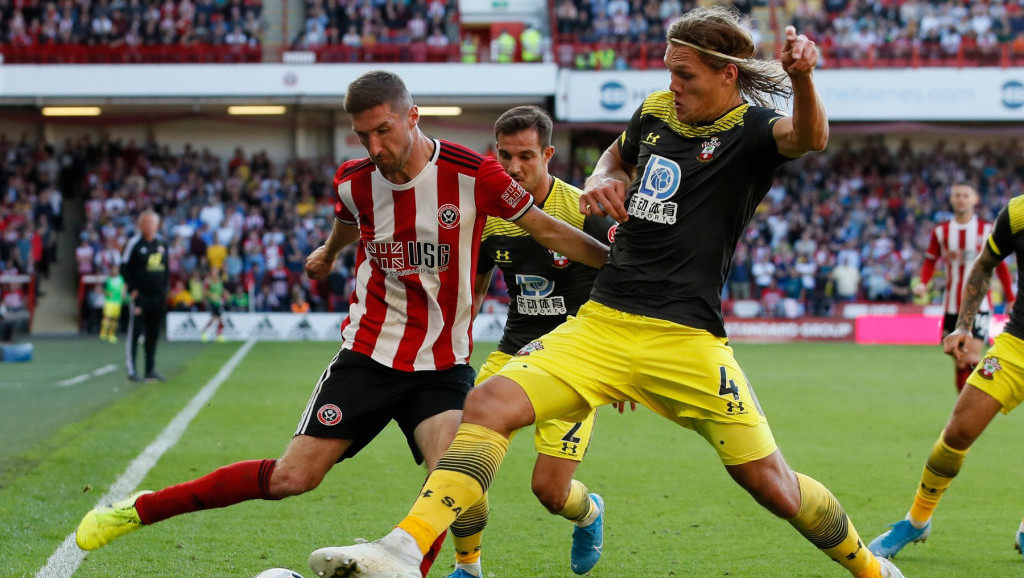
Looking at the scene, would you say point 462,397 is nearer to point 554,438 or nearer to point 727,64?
point 554,438

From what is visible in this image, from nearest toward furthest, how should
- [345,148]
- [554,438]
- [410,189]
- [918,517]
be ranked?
1. [410,189]
2. [554,438]
3. [918,517]
4. [345,148]

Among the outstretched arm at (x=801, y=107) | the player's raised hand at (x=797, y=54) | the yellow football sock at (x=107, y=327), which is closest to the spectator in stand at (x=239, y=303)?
the yellow football sock at (x=107, y=327)

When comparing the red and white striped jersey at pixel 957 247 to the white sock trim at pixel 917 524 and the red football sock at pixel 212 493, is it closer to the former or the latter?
the white sock trim at pixel 917 524

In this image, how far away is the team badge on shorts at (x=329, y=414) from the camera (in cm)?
466

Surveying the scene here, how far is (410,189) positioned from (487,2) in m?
31.5

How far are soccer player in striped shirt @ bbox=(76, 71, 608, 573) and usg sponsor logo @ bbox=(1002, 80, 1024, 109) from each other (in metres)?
30.1

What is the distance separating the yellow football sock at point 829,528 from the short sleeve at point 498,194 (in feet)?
5.24

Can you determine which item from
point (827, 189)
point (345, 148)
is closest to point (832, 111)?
point (827, 189)

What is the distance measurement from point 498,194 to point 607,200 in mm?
570

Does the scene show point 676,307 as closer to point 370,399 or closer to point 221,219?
point 370,399

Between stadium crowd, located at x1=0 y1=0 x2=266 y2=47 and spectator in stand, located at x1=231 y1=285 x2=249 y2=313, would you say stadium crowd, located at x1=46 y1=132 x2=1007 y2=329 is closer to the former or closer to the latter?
spectator in stand, located at x1=231 y1=285 x2=249 y2=313

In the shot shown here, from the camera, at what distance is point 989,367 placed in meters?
5.79

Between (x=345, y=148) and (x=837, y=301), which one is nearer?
(x=837, y=301)

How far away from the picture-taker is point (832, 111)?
102 ft
